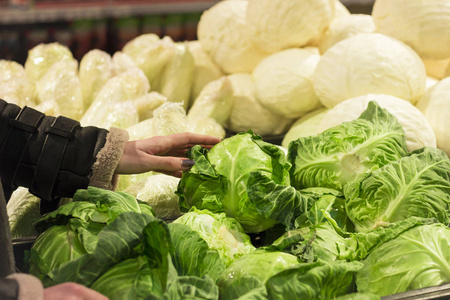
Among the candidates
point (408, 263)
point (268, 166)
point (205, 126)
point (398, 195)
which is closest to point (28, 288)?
point (268, 166)

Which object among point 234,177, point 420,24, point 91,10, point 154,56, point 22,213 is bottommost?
point 91,10

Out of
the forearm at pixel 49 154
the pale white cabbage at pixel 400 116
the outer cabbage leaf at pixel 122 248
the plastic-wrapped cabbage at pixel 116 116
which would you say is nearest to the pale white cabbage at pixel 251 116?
the plastic-wrapped cabbage at pixel 116 116

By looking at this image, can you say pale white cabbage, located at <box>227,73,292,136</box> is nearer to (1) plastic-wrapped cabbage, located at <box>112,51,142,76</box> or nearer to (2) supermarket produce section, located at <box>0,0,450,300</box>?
(2) supermarket produce section, located at <box>0,0,450,300</box>

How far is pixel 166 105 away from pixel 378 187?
3.71 feet

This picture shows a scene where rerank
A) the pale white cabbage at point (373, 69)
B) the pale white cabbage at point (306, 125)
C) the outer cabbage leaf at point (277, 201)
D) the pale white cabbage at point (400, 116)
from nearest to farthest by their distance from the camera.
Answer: the outer cabbage leaf at point (277, 201) → the pale white cabbage at point (400, 116) → the pale white cabbage at point (373, 69) → the pale white cabbage at point (306, 125)

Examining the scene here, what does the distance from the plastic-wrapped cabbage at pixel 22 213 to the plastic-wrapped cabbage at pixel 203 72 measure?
5.33 ft

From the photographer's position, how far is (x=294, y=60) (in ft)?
8.84

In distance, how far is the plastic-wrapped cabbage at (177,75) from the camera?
3.11 meters

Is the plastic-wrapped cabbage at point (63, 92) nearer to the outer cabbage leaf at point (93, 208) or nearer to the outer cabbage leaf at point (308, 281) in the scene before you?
the outer cabbage leaf at point (93, 208)

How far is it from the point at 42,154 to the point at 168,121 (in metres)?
0.74

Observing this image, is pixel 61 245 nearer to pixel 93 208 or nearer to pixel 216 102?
pixel 93 208

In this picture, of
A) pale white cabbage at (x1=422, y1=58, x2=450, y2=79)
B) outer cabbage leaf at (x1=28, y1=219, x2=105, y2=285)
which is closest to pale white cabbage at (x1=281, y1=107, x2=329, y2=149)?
pale white cabbage at (x1=422, y1=58, x2=450, y2=79)

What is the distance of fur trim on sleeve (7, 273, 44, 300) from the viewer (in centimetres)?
95

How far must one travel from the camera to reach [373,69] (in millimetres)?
2246
